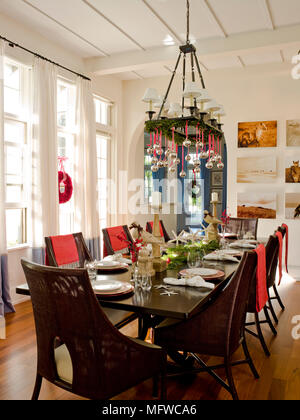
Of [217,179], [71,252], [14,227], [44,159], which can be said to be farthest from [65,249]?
[217,179]

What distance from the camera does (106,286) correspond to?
2221mm

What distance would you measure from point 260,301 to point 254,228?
2453 mm

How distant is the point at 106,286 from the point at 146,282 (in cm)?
24

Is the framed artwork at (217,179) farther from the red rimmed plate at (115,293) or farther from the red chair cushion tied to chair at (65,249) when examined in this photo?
the red rimmed plate at (115,293)

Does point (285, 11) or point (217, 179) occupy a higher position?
point (285, 11)

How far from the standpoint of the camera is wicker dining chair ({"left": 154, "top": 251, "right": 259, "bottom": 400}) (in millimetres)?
2152

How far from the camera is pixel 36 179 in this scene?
444 centimetres

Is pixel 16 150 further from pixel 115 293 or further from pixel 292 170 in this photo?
pixel 292 170

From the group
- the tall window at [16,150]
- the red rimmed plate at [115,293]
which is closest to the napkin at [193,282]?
the red rimmed plate at [115,293]

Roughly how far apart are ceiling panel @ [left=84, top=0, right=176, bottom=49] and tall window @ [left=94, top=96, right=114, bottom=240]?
5.14ft

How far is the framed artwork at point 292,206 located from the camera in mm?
5773

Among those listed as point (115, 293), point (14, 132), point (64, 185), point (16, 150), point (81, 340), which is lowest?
point (81, 340)

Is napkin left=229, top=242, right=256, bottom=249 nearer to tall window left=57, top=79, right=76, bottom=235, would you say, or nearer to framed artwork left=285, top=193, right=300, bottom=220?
framed artwork left=285, top=193, right=300, bottom=220
